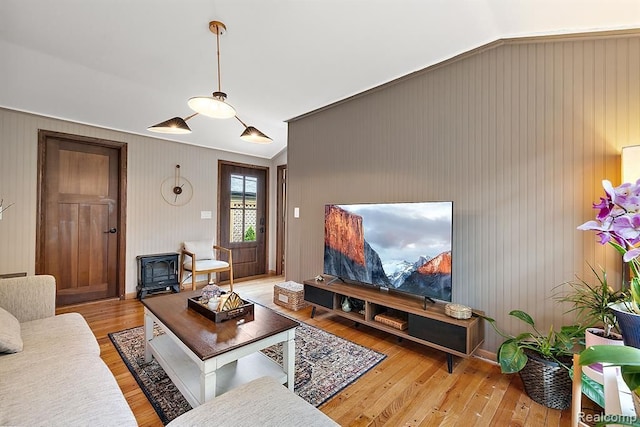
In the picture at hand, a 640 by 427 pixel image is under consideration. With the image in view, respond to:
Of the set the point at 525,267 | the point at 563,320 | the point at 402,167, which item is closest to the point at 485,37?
the point at 402,167

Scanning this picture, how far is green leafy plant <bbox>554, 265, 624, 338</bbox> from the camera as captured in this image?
1.65 m

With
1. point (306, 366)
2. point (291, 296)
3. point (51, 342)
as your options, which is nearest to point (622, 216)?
point (306, 366)

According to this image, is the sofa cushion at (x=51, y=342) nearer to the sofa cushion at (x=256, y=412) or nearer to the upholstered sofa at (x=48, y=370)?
the upholstered sofa at (x=48, y=370)

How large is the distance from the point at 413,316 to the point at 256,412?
1.58 meters

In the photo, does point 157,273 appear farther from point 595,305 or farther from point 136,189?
point 595,305

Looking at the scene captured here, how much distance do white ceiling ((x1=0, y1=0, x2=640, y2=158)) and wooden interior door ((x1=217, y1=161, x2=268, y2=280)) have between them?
1.76m

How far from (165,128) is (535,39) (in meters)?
2.76

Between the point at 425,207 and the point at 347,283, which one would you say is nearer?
the point at 425,207

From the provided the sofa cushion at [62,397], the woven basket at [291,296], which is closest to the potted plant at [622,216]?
the sofa cushion at [62,397]

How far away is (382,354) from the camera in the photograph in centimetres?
239

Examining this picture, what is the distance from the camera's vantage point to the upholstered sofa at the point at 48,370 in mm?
1099

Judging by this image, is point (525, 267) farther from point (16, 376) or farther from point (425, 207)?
point (16, 376)

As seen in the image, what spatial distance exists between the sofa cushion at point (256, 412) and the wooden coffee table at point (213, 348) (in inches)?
12.4

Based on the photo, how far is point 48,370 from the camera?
54.1 inches
